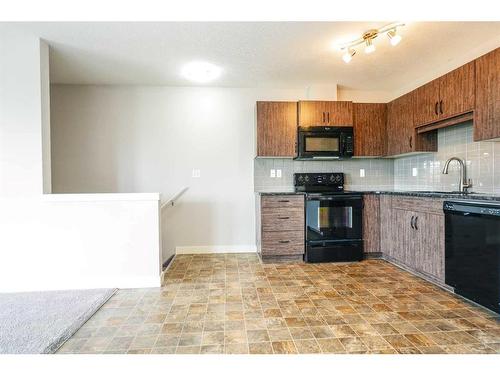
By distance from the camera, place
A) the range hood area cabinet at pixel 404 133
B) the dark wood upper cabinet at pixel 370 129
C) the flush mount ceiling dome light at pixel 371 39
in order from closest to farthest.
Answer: the flush mount ceiling dome light at pixel 371 39
the range hood area cabinet at pixel 404 133
the dark wood upper cabinet at pixel 370 129

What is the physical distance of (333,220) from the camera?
10.3ft

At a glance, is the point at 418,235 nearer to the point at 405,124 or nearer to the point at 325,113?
the point at 405,124

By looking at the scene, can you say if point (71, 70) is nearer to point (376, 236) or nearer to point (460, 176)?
point (376, 236)

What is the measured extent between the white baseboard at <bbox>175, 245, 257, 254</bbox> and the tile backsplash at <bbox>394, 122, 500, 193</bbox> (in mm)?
2306

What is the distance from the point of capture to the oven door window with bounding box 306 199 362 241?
3.10 meters

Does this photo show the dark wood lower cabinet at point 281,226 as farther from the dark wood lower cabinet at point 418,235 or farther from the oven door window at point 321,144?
the dark wood lower cabinet at point 418,235

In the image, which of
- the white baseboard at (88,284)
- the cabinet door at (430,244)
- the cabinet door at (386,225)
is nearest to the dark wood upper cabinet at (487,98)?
the cabinet door at (430,244)

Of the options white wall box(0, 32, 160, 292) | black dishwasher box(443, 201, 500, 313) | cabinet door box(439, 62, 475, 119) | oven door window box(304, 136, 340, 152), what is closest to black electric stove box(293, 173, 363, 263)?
oven door window box(304, 136, 340, 152)

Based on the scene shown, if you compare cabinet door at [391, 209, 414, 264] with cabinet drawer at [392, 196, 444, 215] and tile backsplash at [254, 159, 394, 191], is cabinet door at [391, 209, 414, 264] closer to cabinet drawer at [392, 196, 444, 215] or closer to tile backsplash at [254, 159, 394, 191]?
cabinet drawer at [392, 196, 444, 215]

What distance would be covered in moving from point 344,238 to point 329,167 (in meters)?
1.05

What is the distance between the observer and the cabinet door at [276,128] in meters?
3.29

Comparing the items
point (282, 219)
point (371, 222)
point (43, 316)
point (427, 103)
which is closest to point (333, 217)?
point (371, 222)

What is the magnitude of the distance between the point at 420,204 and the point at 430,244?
0.38 meters

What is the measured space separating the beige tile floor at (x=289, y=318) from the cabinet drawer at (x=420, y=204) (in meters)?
0.69
